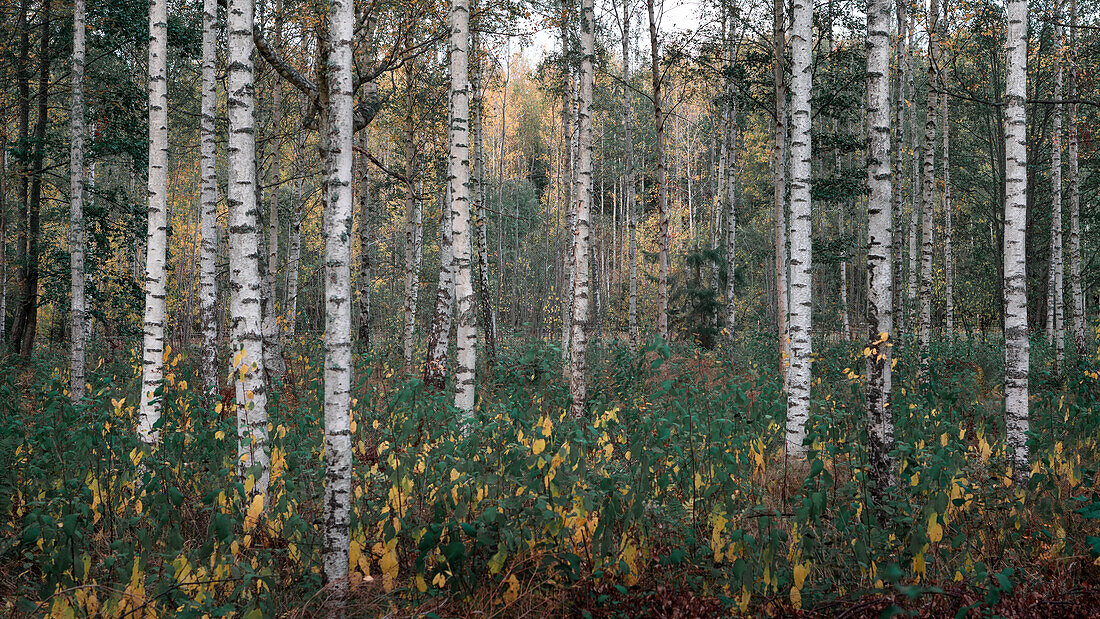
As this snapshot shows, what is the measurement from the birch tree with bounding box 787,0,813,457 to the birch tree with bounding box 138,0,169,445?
20.5 feet

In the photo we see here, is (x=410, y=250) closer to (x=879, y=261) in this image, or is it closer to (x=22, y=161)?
(x=22, y=161)

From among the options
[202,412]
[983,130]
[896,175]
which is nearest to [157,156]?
[202,412]

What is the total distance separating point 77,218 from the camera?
27.3ft

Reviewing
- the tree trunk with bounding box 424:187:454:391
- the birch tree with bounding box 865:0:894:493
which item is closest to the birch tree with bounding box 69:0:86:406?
the tree trunk with bounding box 424:187:454:391

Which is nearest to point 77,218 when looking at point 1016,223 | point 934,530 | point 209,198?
point 209,198

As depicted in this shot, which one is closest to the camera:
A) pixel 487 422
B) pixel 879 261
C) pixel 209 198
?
pixel 879 261

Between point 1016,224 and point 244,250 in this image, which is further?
point 1016,224

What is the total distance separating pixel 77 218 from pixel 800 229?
887 centimetres

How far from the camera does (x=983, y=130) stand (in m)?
20.5

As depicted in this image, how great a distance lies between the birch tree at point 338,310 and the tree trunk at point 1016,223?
5659mm

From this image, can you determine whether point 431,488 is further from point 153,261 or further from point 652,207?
point 652,207

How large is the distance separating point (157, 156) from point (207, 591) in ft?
16.7

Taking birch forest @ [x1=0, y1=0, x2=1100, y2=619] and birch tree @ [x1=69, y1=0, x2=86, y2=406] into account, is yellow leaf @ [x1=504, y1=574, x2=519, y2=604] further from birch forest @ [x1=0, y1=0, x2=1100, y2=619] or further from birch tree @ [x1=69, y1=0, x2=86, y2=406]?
birch tree @ [x1=69, y1=0, x2=86, y2=406]

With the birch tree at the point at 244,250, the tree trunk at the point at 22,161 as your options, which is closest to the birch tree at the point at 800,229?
the birch tree at the point at 244,250
